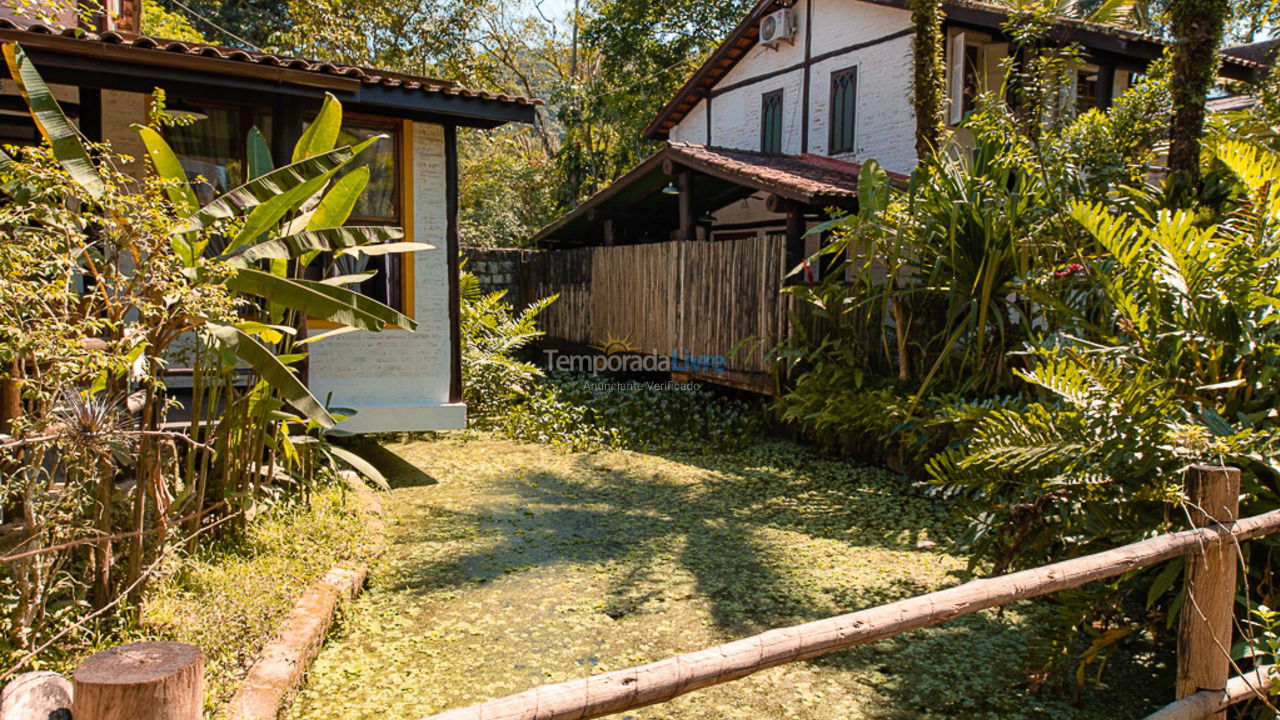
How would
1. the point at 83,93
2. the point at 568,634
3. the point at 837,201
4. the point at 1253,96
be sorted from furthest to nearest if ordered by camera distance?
the point at 1253,96
the point at 837,201
the point at 83,93
the point at 568,634

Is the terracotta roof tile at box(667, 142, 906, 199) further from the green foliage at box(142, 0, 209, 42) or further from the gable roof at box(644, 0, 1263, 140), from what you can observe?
the green foliage at box(142, 0, 209, 42)

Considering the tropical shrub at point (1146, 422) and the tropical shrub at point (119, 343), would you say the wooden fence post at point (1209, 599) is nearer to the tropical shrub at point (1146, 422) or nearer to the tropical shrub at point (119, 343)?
the tropical shrub at point (1146, 422)

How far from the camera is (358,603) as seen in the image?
4914 millimetres

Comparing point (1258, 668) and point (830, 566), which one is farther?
point (830, 566)

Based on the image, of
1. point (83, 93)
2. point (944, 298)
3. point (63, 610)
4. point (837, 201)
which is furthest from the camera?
point (837, 201)

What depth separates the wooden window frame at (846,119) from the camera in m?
14.5

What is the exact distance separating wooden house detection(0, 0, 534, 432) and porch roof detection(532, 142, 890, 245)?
130 inches

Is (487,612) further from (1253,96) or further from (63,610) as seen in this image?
(1253,96)

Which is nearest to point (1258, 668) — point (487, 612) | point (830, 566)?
point (830, 566)

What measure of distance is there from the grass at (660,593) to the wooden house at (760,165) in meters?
2.98

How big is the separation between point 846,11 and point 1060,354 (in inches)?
453

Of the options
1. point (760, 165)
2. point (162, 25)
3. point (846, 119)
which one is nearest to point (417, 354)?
point (760, 165)

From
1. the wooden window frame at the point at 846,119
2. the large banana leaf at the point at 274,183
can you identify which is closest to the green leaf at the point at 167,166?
the large banana leaf at the point at 274,183

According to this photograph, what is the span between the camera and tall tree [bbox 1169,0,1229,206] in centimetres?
712
